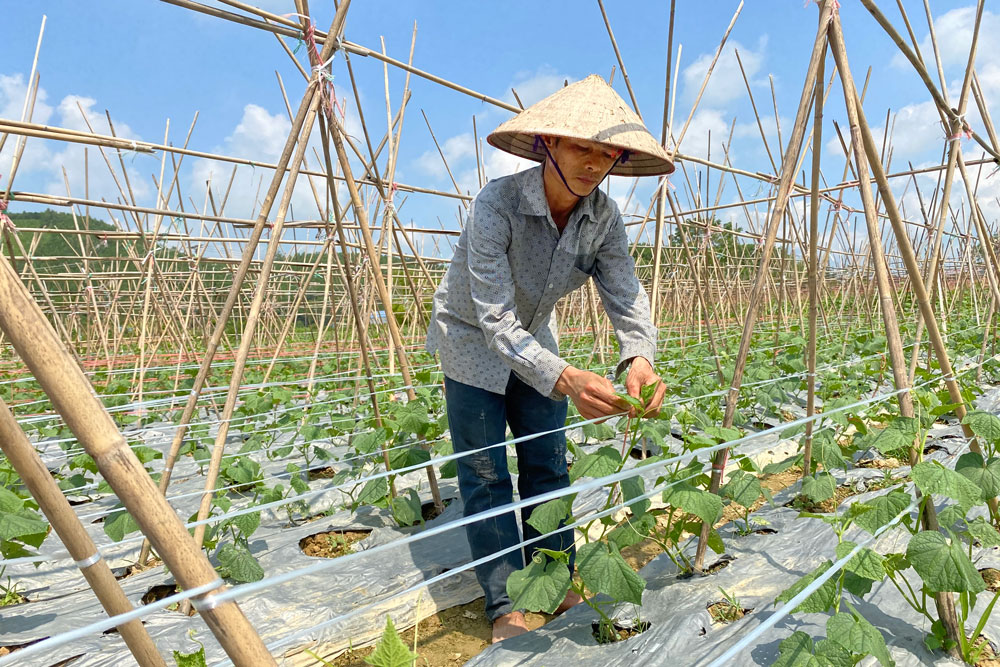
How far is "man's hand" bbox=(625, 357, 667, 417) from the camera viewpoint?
165 centimetres

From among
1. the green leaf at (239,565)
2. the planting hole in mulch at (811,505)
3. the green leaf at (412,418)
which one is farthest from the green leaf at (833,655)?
the green leaf at (239,565)

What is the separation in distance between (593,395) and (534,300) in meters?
0.54

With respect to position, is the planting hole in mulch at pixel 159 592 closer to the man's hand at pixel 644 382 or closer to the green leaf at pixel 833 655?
the man's hand at pixel 644 382

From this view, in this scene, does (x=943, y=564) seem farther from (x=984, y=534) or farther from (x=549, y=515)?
(x=549, y=515)

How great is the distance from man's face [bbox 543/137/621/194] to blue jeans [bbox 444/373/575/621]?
700 mm

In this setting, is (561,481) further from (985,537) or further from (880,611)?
(985,537)

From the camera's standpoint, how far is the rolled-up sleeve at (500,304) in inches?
66.2

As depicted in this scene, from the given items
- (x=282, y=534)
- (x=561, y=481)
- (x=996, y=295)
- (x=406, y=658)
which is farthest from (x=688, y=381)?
(x=406, y=658)

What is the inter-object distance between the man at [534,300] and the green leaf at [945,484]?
0.63m

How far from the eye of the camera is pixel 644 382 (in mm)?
1756

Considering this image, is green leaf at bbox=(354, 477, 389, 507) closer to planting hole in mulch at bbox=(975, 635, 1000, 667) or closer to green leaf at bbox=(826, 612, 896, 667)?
green leaf at bbox=(826, 612, 896, 667)

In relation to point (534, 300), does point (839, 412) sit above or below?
below

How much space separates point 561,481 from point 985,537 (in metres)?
1.20

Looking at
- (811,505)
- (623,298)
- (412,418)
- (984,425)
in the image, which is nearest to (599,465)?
(623,298)
